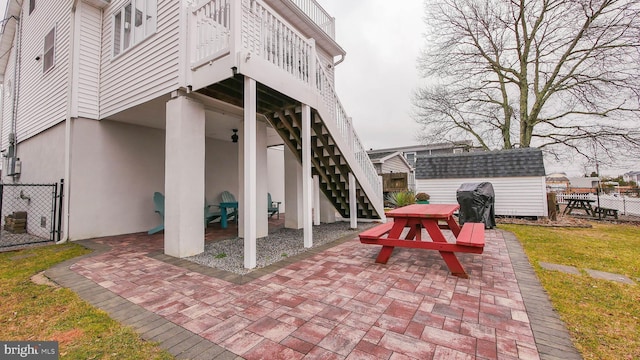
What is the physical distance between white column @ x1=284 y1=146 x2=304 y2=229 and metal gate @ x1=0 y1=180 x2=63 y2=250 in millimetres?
5026

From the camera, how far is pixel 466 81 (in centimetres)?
1271

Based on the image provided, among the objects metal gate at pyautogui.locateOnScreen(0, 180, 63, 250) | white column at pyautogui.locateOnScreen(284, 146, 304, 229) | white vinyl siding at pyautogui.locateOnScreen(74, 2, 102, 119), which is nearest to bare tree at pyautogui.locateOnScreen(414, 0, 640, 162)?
white column at pyautogui.locateOnScreen(284, 146, 304, 229)

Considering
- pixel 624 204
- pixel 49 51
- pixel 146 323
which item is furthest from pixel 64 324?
pixel 624 204

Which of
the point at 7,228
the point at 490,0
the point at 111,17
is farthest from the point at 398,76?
the point at 7,228

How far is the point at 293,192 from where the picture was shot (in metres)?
7.04

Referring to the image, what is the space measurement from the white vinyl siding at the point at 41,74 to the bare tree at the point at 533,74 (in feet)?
45.6

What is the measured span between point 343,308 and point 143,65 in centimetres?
561

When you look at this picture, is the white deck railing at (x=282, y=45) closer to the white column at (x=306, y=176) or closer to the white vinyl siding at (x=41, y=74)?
the white column at (x=306, y=176)

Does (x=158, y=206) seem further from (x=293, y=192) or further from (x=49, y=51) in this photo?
(x=49, y=51)

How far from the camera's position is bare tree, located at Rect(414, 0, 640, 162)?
31.9 ft

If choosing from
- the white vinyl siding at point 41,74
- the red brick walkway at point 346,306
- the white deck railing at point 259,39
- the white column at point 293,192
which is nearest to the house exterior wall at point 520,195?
the red brick walkway at point 346,306

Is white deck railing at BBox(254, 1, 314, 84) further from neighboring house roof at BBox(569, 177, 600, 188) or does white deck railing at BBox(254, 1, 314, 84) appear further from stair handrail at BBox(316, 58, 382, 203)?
neighboring house roof at BBox(569, 177, 600, 188)

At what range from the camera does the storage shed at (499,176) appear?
28.1ft

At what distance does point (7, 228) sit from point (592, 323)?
1287 centimetres
